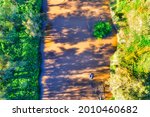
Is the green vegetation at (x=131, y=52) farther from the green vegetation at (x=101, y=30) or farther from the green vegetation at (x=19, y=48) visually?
the green vegetation at (x=19, y=48)

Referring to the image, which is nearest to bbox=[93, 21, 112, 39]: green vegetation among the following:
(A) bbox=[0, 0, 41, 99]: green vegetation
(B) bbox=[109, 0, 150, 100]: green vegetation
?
(B) bbox=[109, 0, 150, 100]: green vegetation

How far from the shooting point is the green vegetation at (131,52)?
20484 mm

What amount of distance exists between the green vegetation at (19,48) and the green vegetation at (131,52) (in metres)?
5.63

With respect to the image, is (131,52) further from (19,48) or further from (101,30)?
(19,48)

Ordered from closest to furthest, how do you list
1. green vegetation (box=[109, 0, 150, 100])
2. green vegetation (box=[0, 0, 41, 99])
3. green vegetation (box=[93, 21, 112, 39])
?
green vegetation (box=[109, 0, 150, 100]) < green vegetation (box=[0, 0, 41, 99]) < green vegetation (box=[93, 21, 112, 39])

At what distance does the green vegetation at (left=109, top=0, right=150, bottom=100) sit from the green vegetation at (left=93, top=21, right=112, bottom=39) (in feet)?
2.58

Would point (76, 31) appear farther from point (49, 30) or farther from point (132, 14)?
point (132, 14)

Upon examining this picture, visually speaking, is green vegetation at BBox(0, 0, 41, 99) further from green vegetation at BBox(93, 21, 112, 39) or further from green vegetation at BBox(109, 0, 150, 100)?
green vegetation at BBox(109, 0, 150, 100)

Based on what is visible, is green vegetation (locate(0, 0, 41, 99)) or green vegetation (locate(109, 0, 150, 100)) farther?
green vegetation (locate(0, 0, 41, 99))

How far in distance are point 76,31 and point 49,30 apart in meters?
2.01

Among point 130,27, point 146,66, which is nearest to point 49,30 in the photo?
point 130,27

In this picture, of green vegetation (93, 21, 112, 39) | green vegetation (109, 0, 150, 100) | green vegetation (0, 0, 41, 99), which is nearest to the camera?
green vegetation (109, 0, 150, 100)

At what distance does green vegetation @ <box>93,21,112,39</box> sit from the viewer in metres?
23.6

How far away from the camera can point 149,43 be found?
22.7 metres
